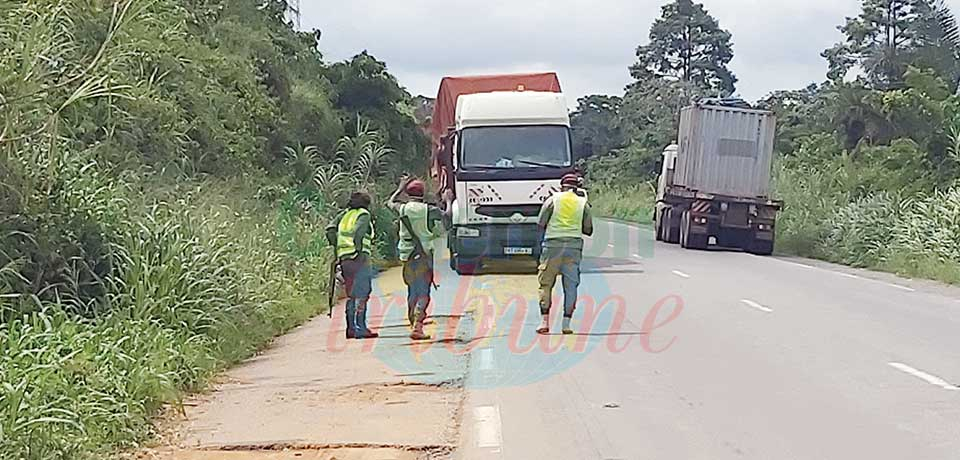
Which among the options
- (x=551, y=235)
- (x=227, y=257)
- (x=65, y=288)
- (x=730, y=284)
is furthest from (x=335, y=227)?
(x=730, y=284)

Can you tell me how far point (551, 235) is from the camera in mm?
13094

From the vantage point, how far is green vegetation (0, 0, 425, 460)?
852 centimetres

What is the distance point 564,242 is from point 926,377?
13.5ft

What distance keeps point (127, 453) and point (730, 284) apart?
13.6m

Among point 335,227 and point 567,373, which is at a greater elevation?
point 335,227

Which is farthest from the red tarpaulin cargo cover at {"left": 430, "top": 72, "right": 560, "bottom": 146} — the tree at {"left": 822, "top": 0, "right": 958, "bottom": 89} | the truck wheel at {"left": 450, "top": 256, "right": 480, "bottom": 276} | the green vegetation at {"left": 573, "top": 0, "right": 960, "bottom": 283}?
the tree at {"left": 822, "top": 0, "right": 958, "bottom": 89}

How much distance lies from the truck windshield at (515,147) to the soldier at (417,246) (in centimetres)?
828

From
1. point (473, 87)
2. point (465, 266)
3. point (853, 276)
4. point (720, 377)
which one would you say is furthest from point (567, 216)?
point (473, 87)

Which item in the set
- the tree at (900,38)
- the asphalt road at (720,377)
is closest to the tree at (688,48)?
the tree at (900,38)

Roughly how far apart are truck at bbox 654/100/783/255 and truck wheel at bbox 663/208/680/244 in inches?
126

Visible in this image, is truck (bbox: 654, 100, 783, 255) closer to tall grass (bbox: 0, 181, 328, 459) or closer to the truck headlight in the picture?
the truck headlight

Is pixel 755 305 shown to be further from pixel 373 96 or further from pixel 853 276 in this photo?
pixel 373 96

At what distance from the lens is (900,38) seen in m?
47.9

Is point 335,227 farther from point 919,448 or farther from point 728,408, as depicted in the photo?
point 919,448
